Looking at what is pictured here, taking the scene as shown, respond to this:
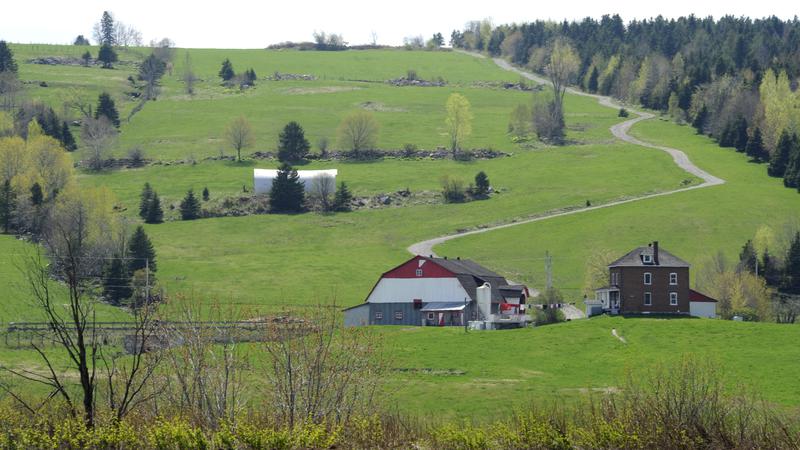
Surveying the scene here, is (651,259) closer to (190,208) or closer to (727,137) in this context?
(190,208)

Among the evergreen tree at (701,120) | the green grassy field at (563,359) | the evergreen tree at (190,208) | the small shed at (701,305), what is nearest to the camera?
the green grassy field at (563,359)

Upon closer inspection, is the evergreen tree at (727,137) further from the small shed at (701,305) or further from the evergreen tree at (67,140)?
the evergreen tree at (67,140)

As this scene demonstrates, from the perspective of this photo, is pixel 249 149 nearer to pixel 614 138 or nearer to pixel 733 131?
pixel 614 138

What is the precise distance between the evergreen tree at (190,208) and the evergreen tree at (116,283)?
1244 inches

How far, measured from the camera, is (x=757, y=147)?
141 metres

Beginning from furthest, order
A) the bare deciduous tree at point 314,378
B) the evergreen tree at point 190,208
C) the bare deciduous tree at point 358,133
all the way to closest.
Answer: the bare deciduous tree at point 358,133 < the evergreen tree at point 190,208 < the bare deciduous tree at point 314,378

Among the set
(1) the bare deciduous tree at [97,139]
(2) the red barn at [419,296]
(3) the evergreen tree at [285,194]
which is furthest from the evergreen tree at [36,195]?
(2) the red barn at [419,296]

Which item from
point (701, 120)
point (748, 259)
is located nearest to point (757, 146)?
point (701, 120)

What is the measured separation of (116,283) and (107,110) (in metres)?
84.2

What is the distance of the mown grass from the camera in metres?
98.1

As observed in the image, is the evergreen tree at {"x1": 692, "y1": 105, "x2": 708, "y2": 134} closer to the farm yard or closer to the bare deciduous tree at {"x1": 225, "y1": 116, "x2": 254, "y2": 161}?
the farm yard

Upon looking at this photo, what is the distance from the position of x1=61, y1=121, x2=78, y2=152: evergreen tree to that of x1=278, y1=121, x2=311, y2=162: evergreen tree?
2922cm

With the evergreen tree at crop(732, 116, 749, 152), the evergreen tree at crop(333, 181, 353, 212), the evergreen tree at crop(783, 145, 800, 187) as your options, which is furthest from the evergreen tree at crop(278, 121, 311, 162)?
the evergreen tree at crop(783, 145, 800, 187)

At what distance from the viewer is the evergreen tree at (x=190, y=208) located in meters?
118
